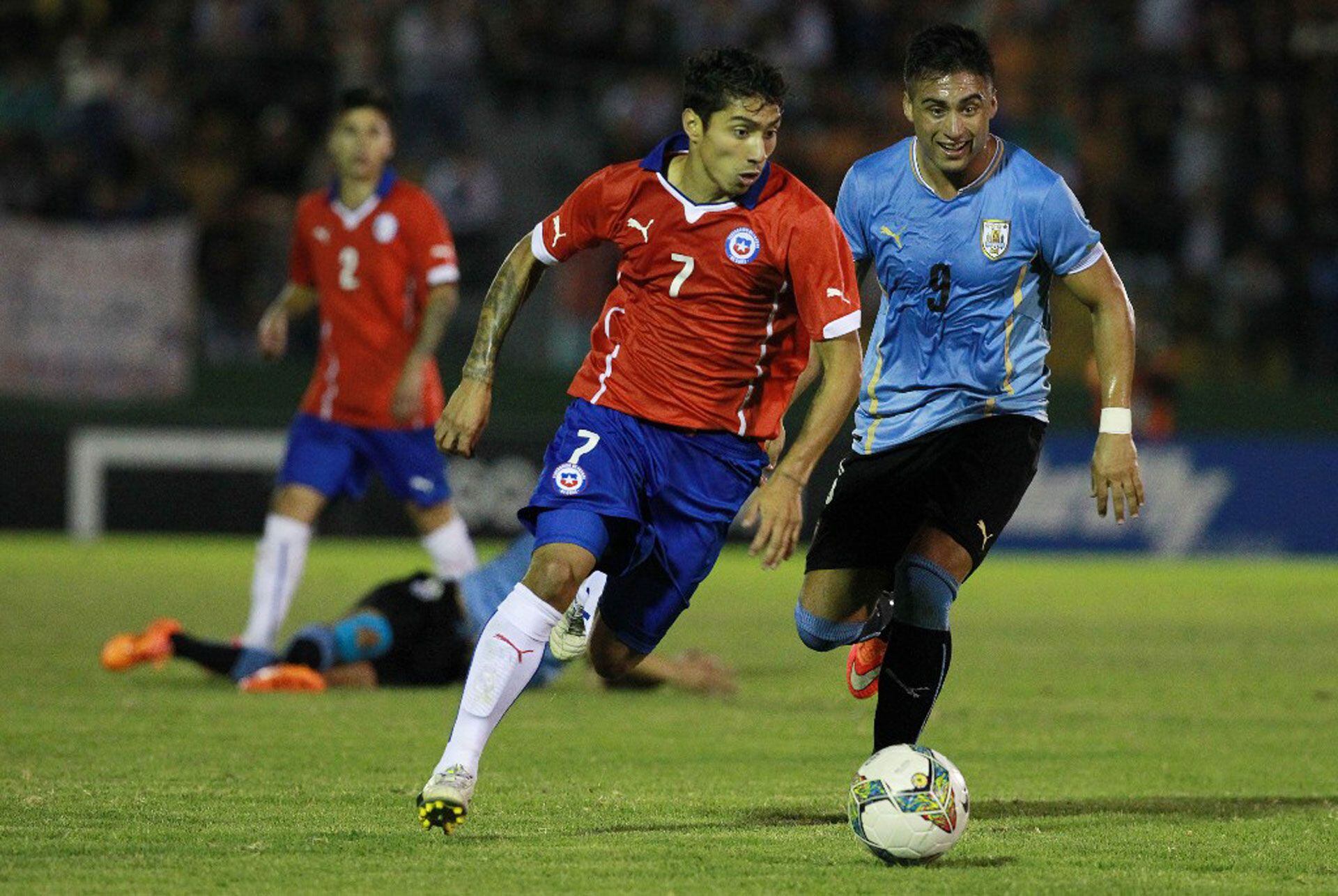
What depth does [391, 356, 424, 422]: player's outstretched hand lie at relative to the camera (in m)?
9.15

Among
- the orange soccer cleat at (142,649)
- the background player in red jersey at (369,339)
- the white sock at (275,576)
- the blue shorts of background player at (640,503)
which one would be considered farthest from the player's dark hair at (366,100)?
the blue shorts of background player at (640,503)

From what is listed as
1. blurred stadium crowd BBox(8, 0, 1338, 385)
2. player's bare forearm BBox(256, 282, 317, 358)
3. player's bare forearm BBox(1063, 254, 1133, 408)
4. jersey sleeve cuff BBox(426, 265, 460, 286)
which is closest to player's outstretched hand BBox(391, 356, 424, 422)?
jersey sleeve cuff BBox(426, 265, 460, 286)

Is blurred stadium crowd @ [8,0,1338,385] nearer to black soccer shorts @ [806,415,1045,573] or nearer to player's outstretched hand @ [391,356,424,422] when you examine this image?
player's outstretched hand @ [391,356,424,422]

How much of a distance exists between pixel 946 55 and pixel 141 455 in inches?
522

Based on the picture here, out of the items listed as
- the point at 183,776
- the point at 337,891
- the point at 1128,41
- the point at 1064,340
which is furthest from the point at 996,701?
the point at 1128,41

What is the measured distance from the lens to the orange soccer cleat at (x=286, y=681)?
28.8ft

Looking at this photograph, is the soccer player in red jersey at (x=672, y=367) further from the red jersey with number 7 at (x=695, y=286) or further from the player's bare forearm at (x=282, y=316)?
the player's bare forearm at (x=282, y=316)

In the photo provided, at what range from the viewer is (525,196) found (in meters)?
17.1

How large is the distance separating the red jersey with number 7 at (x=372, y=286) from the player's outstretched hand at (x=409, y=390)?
0.29ft

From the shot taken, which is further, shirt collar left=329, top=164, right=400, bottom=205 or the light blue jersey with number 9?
shirt collar left=329, top=164, right=400, bottom=205

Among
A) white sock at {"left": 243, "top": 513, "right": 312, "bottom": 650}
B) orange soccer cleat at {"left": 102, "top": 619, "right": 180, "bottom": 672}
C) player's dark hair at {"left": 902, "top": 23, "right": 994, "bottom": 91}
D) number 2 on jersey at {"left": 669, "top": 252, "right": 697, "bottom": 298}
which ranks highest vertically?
player's dark hair at {"left": 902, "top": 23, "right": 994, "bottom": 91}

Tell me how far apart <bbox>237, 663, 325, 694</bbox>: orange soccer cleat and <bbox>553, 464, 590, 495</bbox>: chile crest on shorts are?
3449mm

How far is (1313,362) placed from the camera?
17656 millimetres

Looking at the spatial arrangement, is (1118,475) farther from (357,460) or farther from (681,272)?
(357,460)
